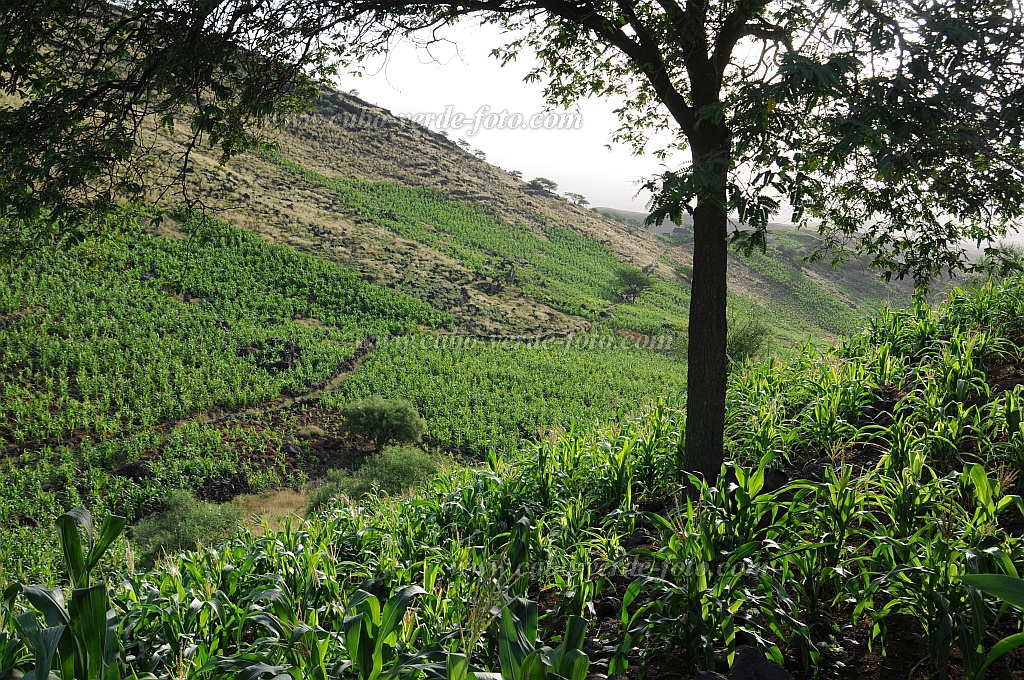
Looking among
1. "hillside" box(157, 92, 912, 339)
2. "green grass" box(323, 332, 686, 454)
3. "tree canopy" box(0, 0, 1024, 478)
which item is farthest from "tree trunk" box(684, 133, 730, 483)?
"hillside" box(157, 92, 912, 339)

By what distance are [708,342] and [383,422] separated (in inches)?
509

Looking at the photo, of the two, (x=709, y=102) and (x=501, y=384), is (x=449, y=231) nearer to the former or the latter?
(x=501, y=384)

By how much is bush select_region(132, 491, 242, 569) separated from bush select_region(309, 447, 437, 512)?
1569 millimetres

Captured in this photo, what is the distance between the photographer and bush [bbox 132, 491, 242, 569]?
998 cm

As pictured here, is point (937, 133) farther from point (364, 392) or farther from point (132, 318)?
point (132, 318)

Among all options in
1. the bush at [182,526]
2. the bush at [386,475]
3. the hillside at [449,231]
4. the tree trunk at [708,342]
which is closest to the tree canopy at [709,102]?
the tree trunk at [708,342]

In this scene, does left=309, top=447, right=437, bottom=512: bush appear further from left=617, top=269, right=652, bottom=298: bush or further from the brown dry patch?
left=617, top=269, right=652, bottom=298: bush

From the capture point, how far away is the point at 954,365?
5191 mm

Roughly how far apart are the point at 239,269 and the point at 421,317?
7.69 meters

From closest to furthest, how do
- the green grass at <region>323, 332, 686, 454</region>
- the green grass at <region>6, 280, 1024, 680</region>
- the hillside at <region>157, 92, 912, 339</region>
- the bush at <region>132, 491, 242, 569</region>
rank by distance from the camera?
the green grass at <region>6, 280, 1024, 680</region> → the bush at <region>132, 491, 242, 569</region> → the green grass at <region>323, 332, 686, 454</region> → the hillside at <region>157, 92, 912, 339</region>

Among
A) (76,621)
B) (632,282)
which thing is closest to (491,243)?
(632,282)

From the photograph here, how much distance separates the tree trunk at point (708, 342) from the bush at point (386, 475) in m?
8.24

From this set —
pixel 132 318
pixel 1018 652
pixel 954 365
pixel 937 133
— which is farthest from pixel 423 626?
pixel 132 318

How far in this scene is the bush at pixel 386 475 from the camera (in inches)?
491
